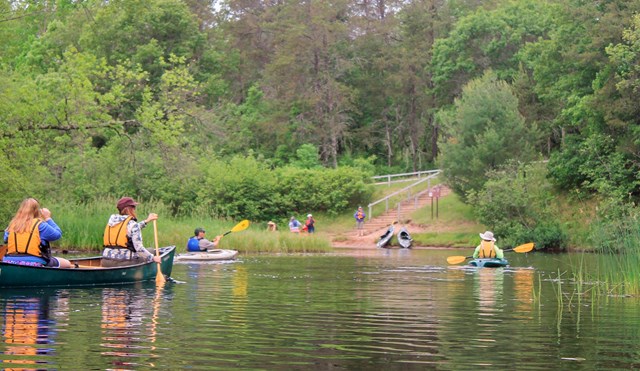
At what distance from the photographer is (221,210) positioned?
5441 centimetres

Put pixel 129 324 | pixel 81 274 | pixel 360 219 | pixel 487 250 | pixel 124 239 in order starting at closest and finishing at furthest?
pixel 129 324 → pixel 81 274 → pixel 124 239 → pixel 487 250 → pixel 360 219

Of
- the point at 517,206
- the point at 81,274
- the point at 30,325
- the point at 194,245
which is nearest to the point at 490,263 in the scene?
the point at 194,245

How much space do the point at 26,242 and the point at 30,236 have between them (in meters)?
0.16

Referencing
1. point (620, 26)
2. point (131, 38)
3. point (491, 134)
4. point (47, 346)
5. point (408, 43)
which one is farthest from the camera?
point (408, 43)

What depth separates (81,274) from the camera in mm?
19062

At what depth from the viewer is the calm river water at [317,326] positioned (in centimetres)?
1042

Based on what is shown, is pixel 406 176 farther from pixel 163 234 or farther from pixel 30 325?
pixel 30 325

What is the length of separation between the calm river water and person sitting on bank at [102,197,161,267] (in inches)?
28.4

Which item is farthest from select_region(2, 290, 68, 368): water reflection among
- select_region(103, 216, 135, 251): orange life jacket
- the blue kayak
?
the blue kayak

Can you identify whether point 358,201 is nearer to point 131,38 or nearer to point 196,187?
point 196,187

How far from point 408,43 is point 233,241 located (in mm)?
36748

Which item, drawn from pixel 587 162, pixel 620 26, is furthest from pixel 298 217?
pixel 620 26

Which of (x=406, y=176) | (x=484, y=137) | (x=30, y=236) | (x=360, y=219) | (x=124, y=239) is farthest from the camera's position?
(x=406, y=176)

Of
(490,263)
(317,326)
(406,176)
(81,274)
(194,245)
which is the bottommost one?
(317,326)
